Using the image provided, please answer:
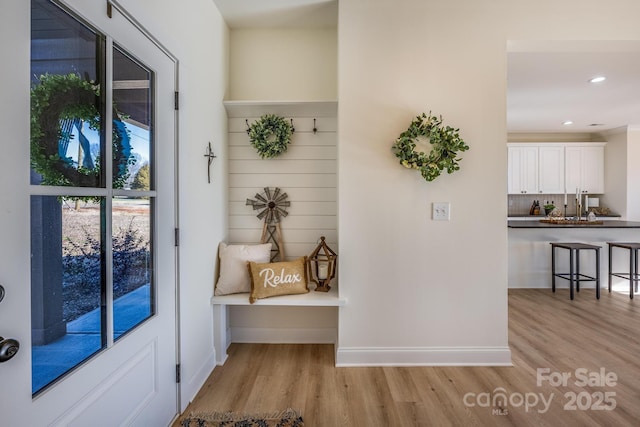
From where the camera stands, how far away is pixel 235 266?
253cm

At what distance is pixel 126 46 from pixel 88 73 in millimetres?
287

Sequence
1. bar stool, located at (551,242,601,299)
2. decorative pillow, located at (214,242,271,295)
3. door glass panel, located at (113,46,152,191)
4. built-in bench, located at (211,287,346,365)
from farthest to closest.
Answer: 1. bar stool, located at (551,242,601,299)
2. decorative pillow, located at (214,242,271,295)
3. built-in bench, located at (211,287,346,365)
4. door glass panel, located at (113,46,152,191)

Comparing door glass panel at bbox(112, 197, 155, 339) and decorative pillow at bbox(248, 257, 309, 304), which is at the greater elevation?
door glass panel at bbox(112, 197, 155, 339)

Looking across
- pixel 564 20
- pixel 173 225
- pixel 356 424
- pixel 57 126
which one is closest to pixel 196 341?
pixel 173 225

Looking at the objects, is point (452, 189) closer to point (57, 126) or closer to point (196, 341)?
point (196, 341)

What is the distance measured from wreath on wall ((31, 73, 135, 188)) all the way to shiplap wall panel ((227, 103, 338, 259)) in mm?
1571

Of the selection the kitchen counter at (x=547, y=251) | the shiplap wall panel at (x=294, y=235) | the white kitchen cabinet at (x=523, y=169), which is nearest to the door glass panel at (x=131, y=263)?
the shiplap wall panel at (x=294, y=235)

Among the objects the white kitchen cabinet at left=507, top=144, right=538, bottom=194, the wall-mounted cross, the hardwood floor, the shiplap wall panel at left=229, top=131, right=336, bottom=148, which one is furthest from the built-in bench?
the white kitchen cabinet at left=507, top=144, right=538, bottom=194

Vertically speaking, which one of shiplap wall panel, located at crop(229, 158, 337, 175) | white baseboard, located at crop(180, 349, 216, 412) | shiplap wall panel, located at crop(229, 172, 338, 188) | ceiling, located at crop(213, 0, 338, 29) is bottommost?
white baseboard, located at crop(180, 349, 216, 412)

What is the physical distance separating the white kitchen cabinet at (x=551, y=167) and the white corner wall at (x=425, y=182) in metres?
4.65

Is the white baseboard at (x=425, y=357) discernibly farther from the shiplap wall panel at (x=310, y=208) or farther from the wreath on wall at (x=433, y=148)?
the wreath on wall at (x=433, y=148)

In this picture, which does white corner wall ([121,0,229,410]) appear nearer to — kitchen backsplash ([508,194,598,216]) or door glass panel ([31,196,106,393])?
door glass panel ([31,196,106,393])

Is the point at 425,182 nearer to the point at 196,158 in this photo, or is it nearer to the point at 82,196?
the point at 196,158

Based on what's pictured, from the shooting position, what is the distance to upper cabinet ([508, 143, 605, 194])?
21.2 feet
